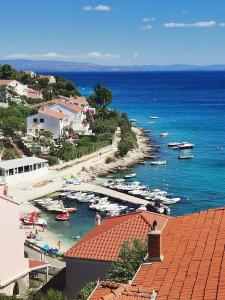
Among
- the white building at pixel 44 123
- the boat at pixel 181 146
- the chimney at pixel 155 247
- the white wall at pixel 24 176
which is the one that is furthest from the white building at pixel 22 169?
the chimney at pixel 155 247

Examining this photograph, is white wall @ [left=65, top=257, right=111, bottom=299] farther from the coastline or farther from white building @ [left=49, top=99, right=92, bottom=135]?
white building @ [left=49, top=99, right=92, bottom=135]

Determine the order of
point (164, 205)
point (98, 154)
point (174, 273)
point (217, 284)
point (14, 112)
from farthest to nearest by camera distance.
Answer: point (14, 112)
point (98, 154)
point (164, 205)
point (174, 273)
point (217, 284)

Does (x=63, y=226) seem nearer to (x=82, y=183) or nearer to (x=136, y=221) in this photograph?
(x=82, y=183)

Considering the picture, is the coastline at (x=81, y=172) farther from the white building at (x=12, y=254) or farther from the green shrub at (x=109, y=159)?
the white building at (x=12, y=254)

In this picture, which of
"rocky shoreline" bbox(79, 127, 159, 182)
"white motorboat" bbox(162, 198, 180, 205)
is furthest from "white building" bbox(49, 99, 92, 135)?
"white motorboat" bbox(162, 198, 180, 205)

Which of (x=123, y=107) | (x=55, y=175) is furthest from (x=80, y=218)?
(x=123, y=107)
